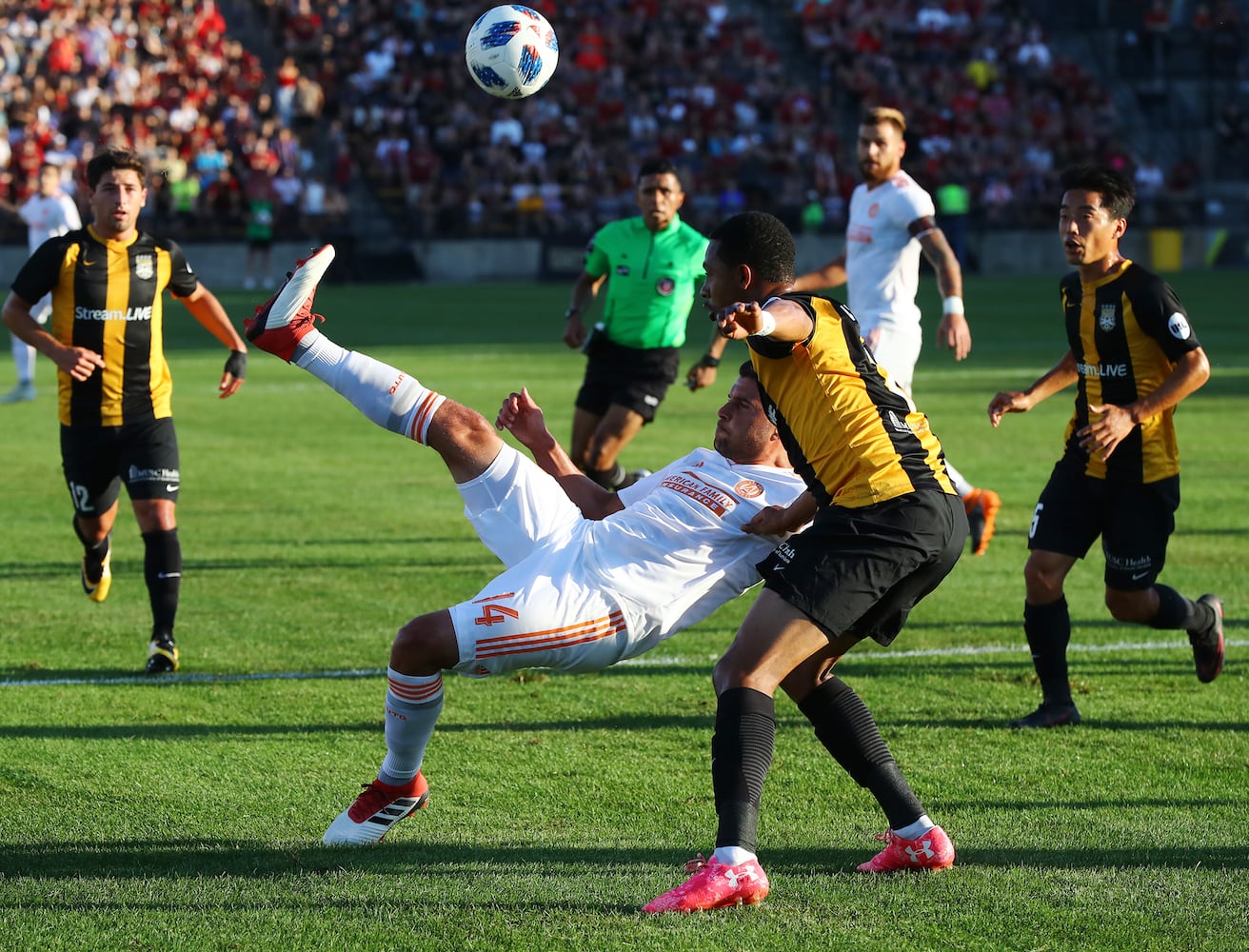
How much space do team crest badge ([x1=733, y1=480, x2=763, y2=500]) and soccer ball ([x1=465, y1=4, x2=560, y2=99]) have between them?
306cm

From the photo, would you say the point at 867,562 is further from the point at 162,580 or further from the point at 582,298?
the point at 582,298

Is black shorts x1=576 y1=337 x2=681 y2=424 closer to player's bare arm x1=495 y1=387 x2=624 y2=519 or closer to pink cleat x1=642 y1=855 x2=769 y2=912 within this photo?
player's bare arm x1=495 y1=387 x2=624 y2=519

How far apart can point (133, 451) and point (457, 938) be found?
159 inches

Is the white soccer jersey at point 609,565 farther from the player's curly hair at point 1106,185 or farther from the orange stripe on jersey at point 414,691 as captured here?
the player's curly hair at point 1106,185

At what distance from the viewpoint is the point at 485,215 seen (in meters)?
37.3

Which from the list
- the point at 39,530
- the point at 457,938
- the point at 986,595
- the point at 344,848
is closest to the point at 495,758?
the point at 344,848

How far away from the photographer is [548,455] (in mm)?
5465

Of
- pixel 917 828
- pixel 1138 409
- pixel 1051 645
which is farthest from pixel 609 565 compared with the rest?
pixel 1051 645

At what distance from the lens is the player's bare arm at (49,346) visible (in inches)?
291

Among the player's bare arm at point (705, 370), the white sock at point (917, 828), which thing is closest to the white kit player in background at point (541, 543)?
the white sock at point (917, 828)

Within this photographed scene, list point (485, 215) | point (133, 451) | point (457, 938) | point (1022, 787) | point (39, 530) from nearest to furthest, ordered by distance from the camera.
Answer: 1. point (457, 938)
2. point (1022, 787)
3. point (133, 451)
4. point (39, 530)
5. point (485, 215)

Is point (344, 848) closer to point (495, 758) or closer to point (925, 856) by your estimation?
point (495, 758)

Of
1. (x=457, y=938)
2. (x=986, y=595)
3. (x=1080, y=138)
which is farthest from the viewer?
(x=1080, y=138)

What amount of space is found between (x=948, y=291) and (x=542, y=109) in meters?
32.8
